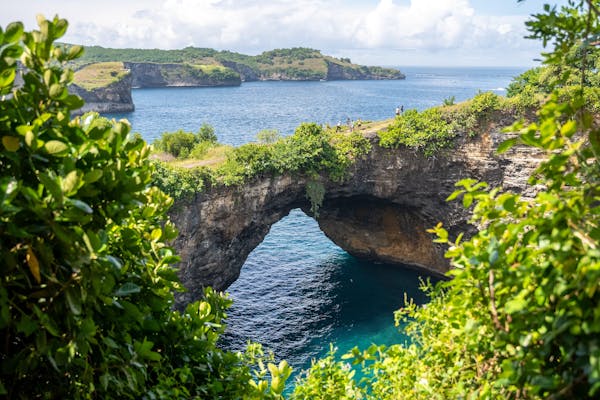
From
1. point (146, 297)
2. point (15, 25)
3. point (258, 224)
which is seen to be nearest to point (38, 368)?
point (146, 297)

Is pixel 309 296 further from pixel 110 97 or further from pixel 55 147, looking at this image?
pixel 110 97

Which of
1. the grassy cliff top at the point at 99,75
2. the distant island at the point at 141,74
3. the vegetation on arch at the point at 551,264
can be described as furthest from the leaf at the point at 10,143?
the grassy cliff top at the point at 99,75

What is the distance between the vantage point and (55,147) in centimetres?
316

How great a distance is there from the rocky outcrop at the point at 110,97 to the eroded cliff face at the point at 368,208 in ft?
291

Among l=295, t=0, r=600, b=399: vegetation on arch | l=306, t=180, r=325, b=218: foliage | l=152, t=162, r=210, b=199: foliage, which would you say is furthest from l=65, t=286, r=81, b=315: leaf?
l=306, t=180, r=325, b=218: foliage

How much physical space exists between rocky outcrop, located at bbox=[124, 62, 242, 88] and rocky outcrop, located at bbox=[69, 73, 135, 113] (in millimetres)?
48441

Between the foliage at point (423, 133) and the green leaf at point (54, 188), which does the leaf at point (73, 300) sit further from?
the foliage at point (423, 133)

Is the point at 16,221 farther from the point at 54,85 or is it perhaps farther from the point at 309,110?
the point at 309,110

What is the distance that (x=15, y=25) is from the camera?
3.22 m

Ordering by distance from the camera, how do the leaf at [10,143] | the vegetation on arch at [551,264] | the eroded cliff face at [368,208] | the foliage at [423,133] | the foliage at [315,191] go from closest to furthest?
the vegetation on arch at [551,264] → the leaf at [10,143] → the eroded cliff face at [368,208] → the foliage at [315,191] → the foliage at [423,133]

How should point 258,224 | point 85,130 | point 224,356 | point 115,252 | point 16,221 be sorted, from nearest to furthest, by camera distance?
1. point 16,221
2. point 85,130
3. point 115,252
4. point 224,356
5. point 258,224

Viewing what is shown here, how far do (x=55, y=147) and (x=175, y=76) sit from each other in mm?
174137

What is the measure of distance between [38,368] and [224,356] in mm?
2540

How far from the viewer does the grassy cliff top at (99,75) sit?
110312 millimetres
